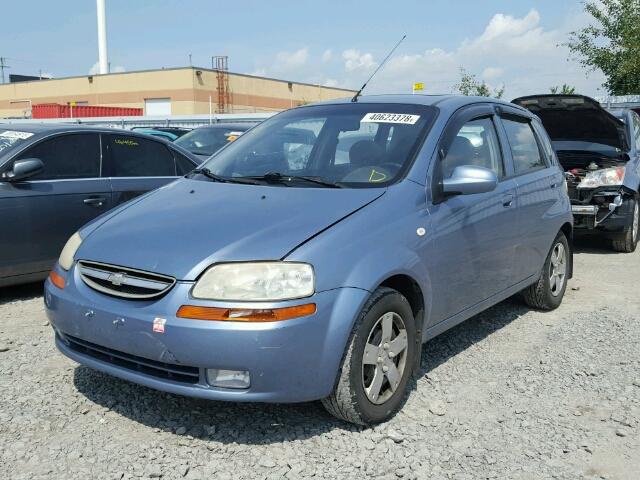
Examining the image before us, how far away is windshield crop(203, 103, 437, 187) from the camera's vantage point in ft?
12.3

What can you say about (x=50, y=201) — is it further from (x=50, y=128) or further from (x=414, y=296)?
(x=414, y=296)

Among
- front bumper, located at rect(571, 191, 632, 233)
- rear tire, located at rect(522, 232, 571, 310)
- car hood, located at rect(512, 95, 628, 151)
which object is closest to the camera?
rear tire, located at rect(522, 232, 571, 310)

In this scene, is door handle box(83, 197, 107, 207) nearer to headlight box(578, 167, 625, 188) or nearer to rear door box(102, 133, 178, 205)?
rear door box(102, 133, 178, 205)

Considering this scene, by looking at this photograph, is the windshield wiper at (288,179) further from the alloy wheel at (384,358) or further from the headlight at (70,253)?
the headlight at (70,253)

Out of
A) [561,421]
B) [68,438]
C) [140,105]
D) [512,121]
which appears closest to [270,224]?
[68,438]

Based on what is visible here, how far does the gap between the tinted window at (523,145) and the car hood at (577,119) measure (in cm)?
296

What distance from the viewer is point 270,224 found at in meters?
3.09

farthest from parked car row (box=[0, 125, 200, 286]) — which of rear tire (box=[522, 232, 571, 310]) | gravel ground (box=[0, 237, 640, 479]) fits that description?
rear tire (box=[522, 232, 571, 310])

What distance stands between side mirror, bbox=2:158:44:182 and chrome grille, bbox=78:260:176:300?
233cm

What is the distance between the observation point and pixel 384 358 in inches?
129

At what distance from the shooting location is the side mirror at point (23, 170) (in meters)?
5.12

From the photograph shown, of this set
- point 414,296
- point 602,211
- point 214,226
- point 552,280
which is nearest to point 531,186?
point 552,280

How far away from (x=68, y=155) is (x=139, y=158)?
726mm

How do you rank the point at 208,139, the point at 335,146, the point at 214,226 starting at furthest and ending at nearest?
the point at 208,139
the point at 335,146
the point at 214,226
